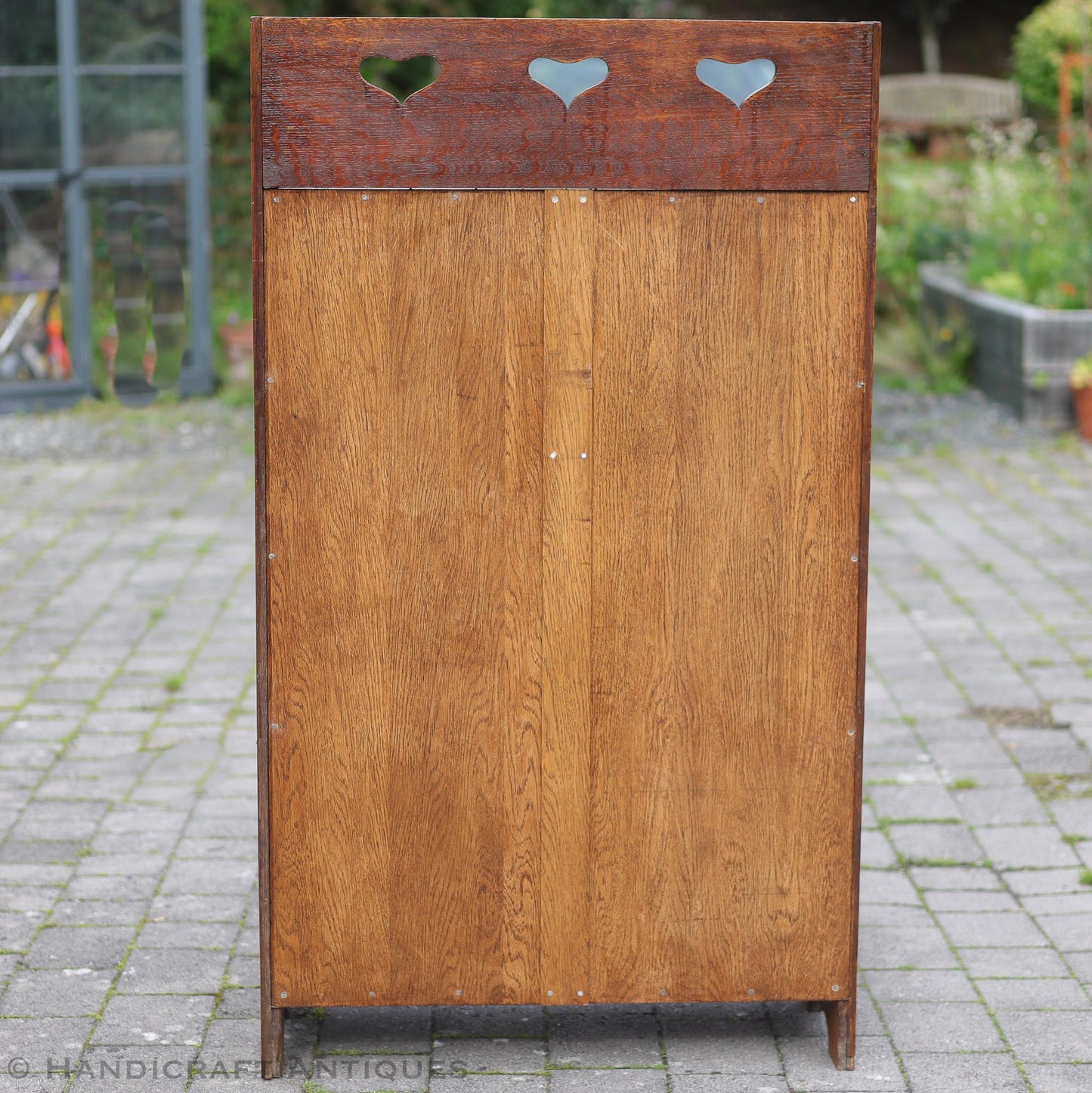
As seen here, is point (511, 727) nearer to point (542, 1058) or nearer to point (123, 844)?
point (542, 1058)

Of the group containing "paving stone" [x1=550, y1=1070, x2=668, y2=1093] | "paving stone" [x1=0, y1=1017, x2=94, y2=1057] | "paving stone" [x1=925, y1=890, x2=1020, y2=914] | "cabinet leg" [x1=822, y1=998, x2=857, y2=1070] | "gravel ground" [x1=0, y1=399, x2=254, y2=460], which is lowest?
"gravel ground" [x1=0, y1=399, x2=254, y2=460]

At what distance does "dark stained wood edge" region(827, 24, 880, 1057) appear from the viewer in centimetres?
287

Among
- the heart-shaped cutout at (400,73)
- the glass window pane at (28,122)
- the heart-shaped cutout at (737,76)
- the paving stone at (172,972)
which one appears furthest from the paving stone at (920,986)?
the heart-shaped cutout at (400,73)

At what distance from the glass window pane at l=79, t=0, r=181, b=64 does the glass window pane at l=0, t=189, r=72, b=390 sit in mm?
976

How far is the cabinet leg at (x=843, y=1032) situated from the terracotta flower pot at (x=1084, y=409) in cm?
724

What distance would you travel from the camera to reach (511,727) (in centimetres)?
302

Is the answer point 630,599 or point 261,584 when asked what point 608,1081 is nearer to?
point 630,599

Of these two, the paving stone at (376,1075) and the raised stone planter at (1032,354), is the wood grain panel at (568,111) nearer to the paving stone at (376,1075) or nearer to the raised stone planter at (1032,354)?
the paving stone at (376,1075)

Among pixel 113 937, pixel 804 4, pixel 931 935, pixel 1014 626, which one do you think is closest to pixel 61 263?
pixel 1014 626

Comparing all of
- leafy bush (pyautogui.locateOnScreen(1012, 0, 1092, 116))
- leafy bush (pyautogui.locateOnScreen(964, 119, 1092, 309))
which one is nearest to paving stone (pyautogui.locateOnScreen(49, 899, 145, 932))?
leafy bush (pyautogui.locateOnScreen(964, 119, 1092, 309))

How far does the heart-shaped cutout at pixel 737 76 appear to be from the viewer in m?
2.82

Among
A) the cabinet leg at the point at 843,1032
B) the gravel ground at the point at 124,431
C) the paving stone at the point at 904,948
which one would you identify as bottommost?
the gravel ground at the point at 124,431

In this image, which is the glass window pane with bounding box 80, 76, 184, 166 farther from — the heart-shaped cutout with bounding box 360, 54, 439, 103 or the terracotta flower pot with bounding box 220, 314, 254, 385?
the heart-shaped cutout with bounding box 360, 54, 439, 103

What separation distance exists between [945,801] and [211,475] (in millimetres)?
5402
